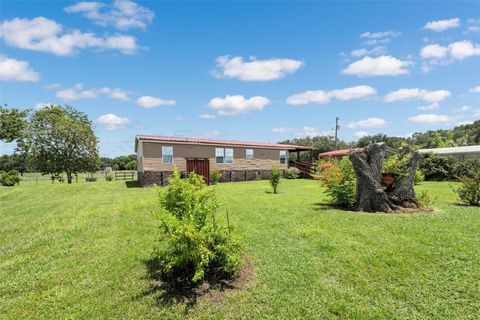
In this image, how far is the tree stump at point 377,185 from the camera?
8.16 meters

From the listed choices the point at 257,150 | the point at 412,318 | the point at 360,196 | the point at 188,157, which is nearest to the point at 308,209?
the point at 360,196

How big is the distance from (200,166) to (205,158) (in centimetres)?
77

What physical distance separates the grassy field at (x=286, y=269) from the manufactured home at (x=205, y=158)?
37.1 ft

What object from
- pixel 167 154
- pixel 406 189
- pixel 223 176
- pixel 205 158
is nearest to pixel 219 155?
pixel 205 158

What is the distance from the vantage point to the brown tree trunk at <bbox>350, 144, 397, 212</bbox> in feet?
26.7

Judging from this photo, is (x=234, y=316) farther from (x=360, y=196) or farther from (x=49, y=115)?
(x=49, y=115)

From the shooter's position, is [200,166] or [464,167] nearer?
[464,167]

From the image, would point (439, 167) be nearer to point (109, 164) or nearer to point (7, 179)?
point (7, 179)

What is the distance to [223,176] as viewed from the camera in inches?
886

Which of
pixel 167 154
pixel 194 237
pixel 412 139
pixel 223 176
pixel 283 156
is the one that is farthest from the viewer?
pixel 412 139

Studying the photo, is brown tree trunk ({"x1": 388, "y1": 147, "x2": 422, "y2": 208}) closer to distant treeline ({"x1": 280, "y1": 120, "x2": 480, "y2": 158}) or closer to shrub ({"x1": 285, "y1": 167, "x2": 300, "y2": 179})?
shrub ({"x1": 285, "y1": 167, "x2": 300, "y2": 179})

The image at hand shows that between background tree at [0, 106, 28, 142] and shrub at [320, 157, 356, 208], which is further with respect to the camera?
background tree at [0, 106, 28, 142]

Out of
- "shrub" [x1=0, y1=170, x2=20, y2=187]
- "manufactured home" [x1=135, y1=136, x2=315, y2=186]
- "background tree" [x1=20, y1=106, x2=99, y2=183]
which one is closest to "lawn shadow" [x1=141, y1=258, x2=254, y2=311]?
"manufactured home" [x1=135, y1=136, x2=315, y2=186]

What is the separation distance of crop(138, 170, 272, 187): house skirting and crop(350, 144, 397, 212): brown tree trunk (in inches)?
533
